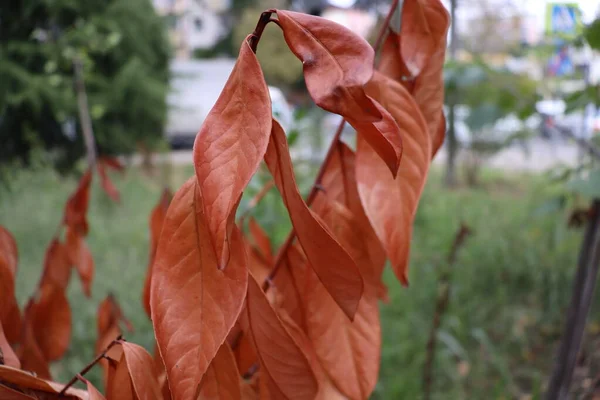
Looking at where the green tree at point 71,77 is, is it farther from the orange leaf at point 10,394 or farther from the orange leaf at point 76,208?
the orange leaf at point 10,394

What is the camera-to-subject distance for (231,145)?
26cm

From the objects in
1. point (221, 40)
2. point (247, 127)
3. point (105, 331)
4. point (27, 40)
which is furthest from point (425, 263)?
point (221, 40)

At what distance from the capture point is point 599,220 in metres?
0.77

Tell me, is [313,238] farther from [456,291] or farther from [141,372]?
[456,291]

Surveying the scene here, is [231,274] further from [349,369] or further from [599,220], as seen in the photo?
[599,220]

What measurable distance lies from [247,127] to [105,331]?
48 cm

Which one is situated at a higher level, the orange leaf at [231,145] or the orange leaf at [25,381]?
the orange leaf at [231,145]

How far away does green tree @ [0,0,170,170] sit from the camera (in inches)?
130

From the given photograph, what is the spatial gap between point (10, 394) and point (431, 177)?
5.17 meters

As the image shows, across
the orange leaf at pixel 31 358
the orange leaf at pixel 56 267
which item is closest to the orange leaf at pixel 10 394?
the orange leaf at pixel 31 358

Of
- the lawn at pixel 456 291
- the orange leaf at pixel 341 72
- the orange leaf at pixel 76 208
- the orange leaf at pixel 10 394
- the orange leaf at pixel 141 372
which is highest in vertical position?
the orange leaf at pixel 341 72

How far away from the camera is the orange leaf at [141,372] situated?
1.03 feet

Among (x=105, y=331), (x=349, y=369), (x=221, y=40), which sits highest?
(x=349, y=369)

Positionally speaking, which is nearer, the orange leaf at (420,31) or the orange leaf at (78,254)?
the orange leaf at (420,31)
